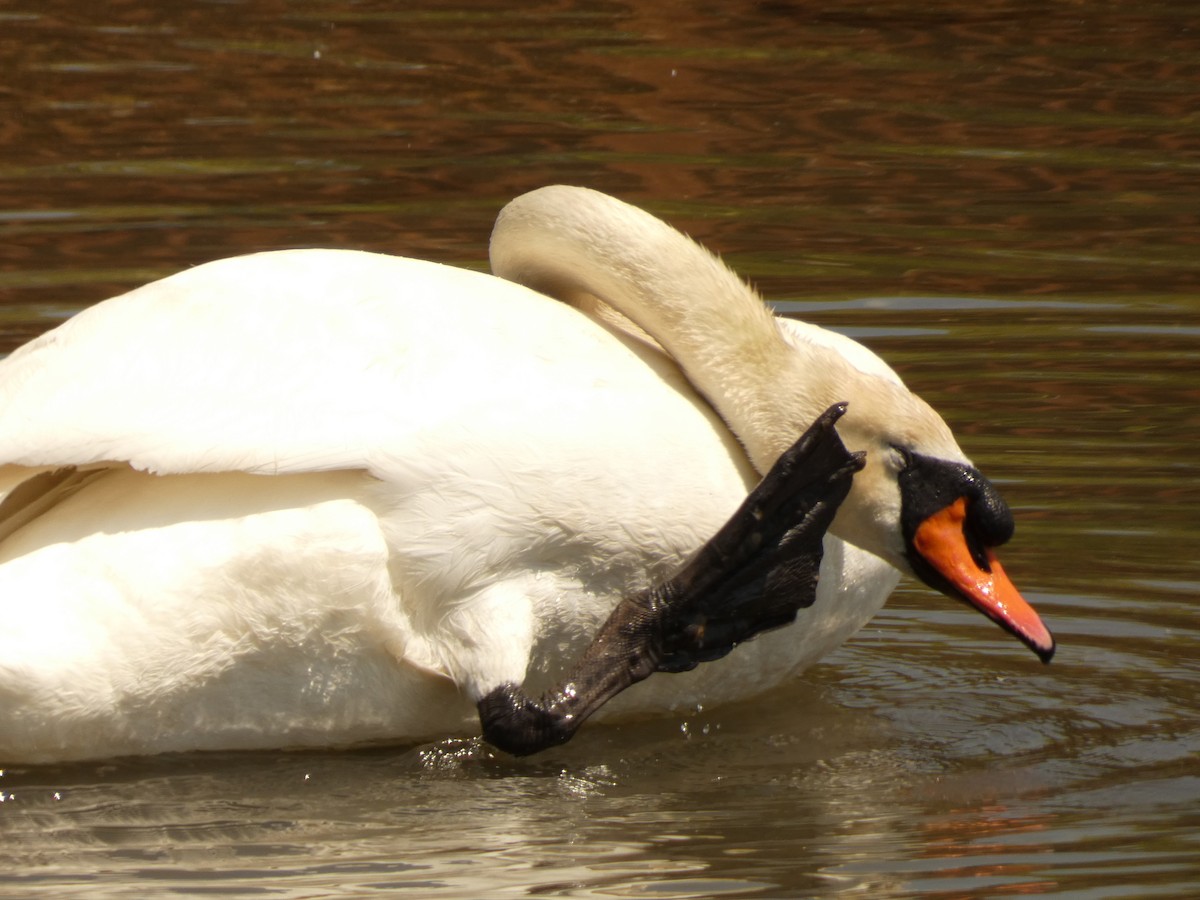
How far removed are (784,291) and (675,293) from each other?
300 centimetres

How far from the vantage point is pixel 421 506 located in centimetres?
401

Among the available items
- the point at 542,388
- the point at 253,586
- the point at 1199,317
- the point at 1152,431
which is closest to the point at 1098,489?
the point at 1152,431

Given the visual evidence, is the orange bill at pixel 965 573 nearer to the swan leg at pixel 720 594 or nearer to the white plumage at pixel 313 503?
the swan leg at pixel 720 594

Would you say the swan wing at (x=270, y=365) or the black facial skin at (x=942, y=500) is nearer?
the swan wing at (x=270, y=365)

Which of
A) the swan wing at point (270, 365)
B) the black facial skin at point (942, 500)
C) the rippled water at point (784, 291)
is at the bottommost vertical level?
the rippled water at point (784, 291)

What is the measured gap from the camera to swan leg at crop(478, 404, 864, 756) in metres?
4.19

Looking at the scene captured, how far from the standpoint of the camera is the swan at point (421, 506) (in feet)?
13.2

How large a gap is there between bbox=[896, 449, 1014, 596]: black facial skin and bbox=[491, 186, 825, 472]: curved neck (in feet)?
0.69

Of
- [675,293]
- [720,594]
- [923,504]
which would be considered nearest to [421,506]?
[720,594]

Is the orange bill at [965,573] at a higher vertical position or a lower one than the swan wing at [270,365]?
lower

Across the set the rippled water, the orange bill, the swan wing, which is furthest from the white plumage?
the orange bill

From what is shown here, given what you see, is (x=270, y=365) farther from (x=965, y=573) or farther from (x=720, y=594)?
(x=965, y=573)

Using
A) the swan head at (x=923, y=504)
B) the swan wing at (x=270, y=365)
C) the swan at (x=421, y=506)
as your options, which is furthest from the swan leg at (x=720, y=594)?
the swan wing at (x=270, y=365)

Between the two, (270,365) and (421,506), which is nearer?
(421,506)
